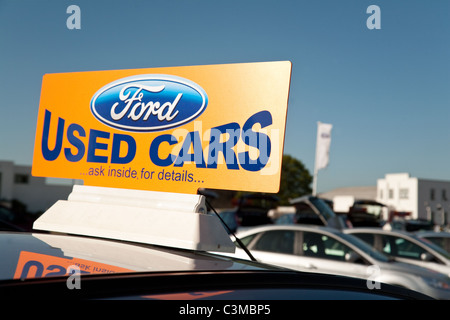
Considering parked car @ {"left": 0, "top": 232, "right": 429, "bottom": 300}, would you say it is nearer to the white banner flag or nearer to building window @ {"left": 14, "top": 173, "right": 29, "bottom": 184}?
the white banner flag

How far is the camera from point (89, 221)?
198cm

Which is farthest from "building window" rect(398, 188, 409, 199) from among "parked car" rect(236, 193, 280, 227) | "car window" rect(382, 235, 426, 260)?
"car window" rect(382, 235, 426, 260)

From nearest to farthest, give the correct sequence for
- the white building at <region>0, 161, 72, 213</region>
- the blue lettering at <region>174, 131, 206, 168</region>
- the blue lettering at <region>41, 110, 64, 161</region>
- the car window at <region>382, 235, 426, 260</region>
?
the blue lettering at <region>174, 131, 206, 168</region> → the blue lettering at <region>41, 110, 64, 161</region> → the car window at <region>382, 235, 426, 260</region> → the white building at <region>0, 161, 72, 213</region>

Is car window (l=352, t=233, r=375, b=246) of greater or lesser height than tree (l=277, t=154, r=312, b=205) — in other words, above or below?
below

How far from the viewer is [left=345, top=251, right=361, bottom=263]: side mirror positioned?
267 inches

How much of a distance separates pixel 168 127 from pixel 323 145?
21.5 metres

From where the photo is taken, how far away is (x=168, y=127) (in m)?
1.94

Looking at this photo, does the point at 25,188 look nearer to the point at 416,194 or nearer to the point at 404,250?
the point at 404,250

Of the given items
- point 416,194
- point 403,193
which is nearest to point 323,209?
point 416,194

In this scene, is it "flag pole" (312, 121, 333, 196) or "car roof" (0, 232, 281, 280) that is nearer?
"car roof" (0, 232, 281, 280)

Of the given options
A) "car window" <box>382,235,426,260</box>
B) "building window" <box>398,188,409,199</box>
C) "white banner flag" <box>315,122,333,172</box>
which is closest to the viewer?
"car window" <box>382,235,426,260</box>

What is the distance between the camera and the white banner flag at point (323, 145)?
22.7 meters
